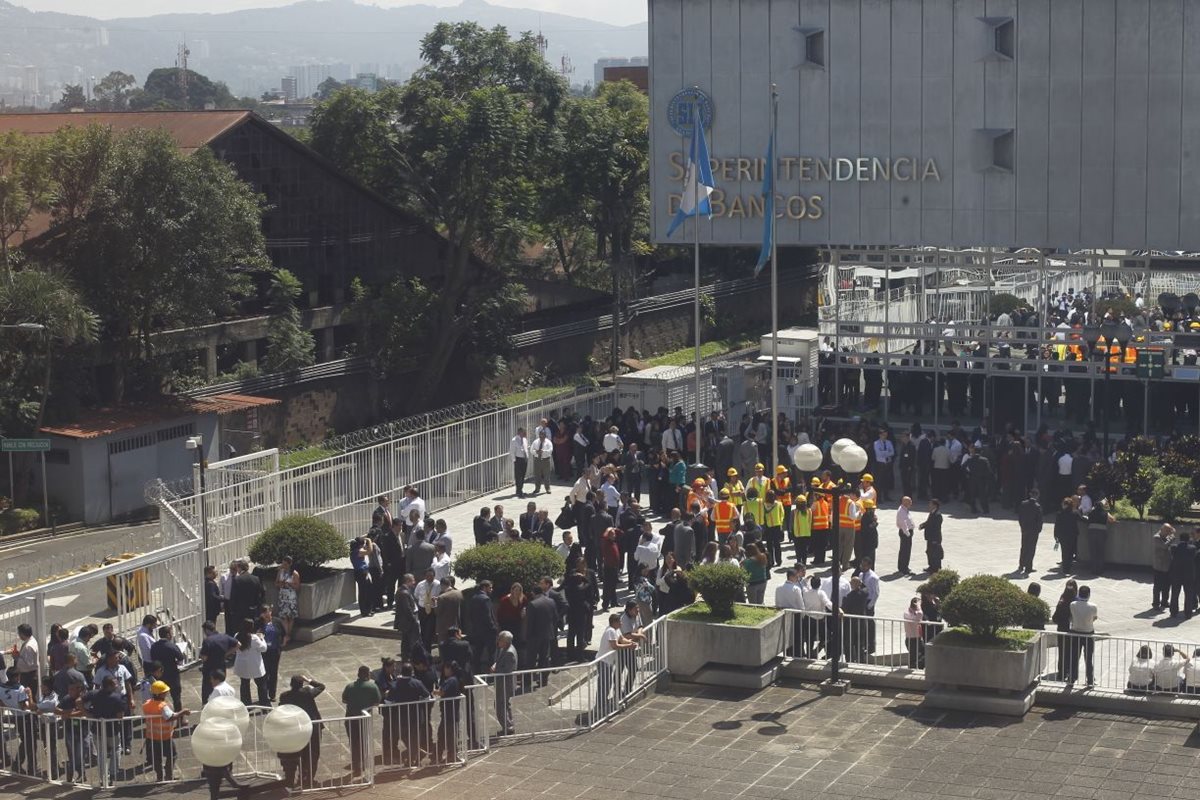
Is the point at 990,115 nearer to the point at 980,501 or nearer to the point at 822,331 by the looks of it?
the point at 822,331

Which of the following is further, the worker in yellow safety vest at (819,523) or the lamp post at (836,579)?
the worker in yellow safety vest at (819,523)

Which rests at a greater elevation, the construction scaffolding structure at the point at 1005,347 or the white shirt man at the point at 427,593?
the construction scaffolding structure at the point at 1005,347

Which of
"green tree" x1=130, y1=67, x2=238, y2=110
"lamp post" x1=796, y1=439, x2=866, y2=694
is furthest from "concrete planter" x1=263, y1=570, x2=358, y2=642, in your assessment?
"green tree" x1=130, y1=67, x2=238, y2=110

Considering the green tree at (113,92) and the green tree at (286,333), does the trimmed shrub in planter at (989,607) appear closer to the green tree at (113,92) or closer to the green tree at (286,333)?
the green tree at (286,333)

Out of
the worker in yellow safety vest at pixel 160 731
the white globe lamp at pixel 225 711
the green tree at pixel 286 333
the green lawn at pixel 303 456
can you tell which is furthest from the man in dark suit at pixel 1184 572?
the green tree at pixel 286 333

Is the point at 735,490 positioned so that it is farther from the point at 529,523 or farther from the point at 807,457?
the point at 807,457

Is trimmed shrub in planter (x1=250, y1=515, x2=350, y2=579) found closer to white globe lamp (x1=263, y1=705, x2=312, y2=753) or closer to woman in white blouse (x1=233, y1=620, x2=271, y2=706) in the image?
woman in white blouse (x1=233, y1=620, x2=271, y2=706)

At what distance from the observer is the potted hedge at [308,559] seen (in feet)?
82.7

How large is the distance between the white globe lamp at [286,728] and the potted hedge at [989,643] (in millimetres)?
7588

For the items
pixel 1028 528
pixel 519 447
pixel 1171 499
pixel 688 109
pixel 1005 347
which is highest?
pixel 688 109

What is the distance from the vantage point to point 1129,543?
90.5 feet

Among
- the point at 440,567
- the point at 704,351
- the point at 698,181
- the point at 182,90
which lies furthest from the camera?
the point at 182,90

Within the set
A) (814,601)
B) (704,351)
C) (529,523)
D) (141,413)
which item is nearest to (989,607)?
(814,601)

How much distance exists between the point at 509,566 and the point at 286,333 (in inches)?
846
